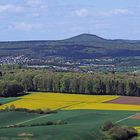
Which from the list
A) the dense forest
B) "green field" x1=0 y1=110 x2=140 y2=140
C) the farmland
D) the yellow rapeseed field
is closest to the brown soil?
the farmland

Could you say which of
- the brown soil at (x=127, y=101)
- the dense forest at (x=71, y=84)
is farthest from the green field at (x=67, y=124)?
the dense forest at (x=71, y=84)

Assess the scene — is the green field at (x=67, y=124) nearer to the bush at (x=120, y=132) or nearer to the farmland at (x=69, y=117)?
the farmland at (x=69, y=117)

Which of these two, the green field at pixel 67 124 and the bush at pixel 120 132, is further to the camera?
the bush at pixel 120 132

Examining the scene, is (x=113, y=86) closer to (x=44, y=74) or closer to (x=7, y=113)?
(x=44, y=74)

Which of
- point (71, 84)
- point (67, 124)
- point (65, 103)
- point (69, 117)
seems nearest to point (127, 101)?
point (65, 103)

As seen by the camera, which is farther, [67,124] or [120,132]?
[67,124]

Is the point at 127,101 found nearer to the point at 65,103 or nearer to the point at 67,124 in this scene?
the point at 65,103

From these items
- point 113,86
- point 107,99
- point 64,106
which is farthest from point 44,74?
point 64,106
